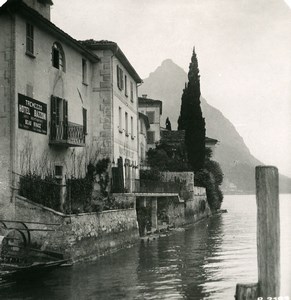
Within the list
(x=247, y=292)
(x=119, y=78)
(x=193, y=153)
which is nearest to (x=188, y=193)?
(x=193, y=153)

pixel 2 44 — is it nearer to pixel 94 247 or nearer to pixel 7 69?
pixel 7 69

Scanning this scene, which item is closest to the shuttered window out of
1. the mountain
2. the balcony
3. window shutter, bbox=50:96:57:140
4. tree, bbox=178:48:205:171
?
the mountain

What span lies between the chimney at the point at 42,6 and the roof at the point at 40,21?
125 cm

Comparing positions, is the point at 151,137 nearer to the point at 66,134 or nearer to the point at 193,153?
the point at 193,153

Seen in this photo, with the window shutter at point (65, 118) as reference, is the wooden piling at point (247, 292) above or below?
below

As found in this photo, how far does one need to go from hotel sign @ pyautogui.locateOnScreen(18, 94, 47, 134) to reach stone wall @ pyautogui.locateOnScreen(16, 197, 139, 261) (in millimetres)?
3092

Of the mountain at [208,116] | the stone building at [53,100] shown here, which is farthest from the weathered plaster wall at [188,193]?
the mountain at [208,116]

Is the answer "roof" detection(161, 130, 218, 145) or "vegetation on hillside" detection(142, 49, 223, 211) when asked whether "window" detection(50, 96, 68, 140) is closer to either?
"vegetation on hillside" detection(142, 49, 223, 211)

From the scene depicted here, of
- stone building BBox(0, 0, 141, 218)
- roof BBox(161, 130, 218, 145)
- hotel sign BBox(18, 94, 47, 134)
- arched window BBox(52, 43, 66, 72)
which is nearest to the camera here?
stone building BBox(0, 0, 141, 218)

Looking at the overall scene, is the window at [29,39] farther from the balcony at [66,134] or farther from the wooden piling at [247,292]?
the wooden piling at [247,292]

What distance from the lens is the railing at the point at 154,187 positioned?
96.7ft

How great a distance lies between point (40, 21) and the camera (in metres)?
20.6

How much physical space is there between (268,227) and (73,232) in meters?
11.2

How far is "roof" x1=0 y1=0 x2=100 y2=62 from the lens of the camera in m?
18.8
